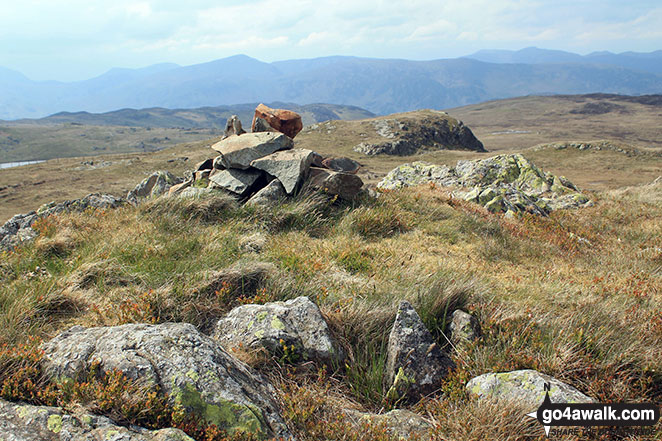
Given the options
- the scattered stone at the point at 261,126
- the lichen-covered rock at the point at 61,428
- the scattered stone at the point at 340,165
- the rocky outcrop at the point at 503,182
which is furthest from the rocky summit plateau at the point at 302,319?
the rocky outcrop at the point at 503,182

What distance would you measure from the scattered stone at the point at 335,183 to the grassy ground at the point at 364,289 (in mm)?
476

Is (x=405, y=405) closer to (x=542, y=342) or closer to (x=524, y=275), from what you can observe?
(x=542, y=342)

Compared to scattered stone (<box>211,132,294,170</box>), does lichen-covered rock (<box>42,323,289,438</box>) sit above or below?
below

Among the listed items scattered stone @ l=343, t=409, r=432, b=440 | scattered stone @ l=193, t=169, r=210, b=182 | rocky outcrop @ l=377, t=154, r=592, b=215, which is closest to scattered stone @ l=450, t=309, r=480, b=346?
scattered stone @ l=343, t=409, r=432, b=440

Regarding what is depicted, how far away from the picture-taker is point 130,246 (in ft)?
21.1

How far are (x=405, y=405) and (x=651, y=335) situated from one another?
333 centimetres

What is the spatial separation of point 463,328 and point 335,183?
593 cm

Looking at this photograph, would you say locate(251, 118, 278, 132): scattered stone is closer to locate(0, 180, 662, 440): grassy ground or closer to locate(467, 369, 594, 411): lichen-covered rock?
locate(0, 180, 662, 440): grassy ground

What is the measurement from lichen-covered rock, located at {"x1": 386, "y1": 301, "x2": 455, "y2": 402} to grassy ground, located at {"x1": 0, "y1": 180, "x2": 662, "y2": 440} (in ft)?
0.47

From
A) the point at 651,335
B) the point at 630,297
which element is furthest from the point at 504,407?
the point at 630,297

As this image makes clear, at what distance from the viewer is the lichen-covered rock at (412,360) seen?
422 centimetres

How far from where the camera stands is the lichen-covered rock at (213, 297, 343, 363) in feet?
14.4

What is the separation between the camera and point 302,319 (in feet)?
15.2

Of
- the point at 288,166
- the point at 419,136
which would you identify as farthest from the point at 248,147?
the point at 419,136
